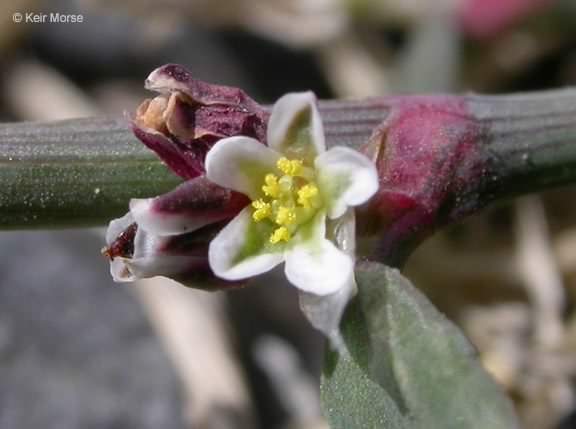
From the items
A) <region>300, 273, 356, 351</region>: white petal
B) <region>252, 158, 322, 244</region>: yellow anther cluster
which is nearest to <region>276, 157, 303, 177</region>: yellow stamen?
<region>252, 158, 322, 244</region>: yellow anther cluster

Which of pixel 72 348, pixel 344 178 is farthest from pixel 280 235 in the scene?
pixel 72 348

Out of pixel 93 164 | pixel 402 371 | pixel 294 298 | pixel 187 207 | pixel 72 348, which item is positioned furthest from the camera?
pixel 294 298

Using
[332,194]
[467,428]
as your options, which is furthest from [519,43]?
[467,428]

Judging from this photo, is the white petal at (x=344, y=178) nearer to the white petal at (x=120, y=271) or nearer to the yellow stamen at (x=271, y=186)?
the yellow stamen at (x=271, y=186)

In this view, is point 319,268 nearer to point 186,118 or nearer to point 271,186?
point 271,186

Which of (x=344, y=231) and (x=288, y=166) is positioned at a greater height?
(x=288, y=166)

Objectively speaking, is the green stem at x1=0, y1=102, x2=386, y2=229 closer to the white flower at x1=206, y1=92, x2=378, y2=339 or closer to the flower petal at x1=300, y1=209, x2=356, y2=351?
the white flower at x1=206, y1=92, x2=378, y2=339

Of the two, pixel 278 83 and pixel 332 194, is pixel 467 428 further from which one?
pixel 278 83
